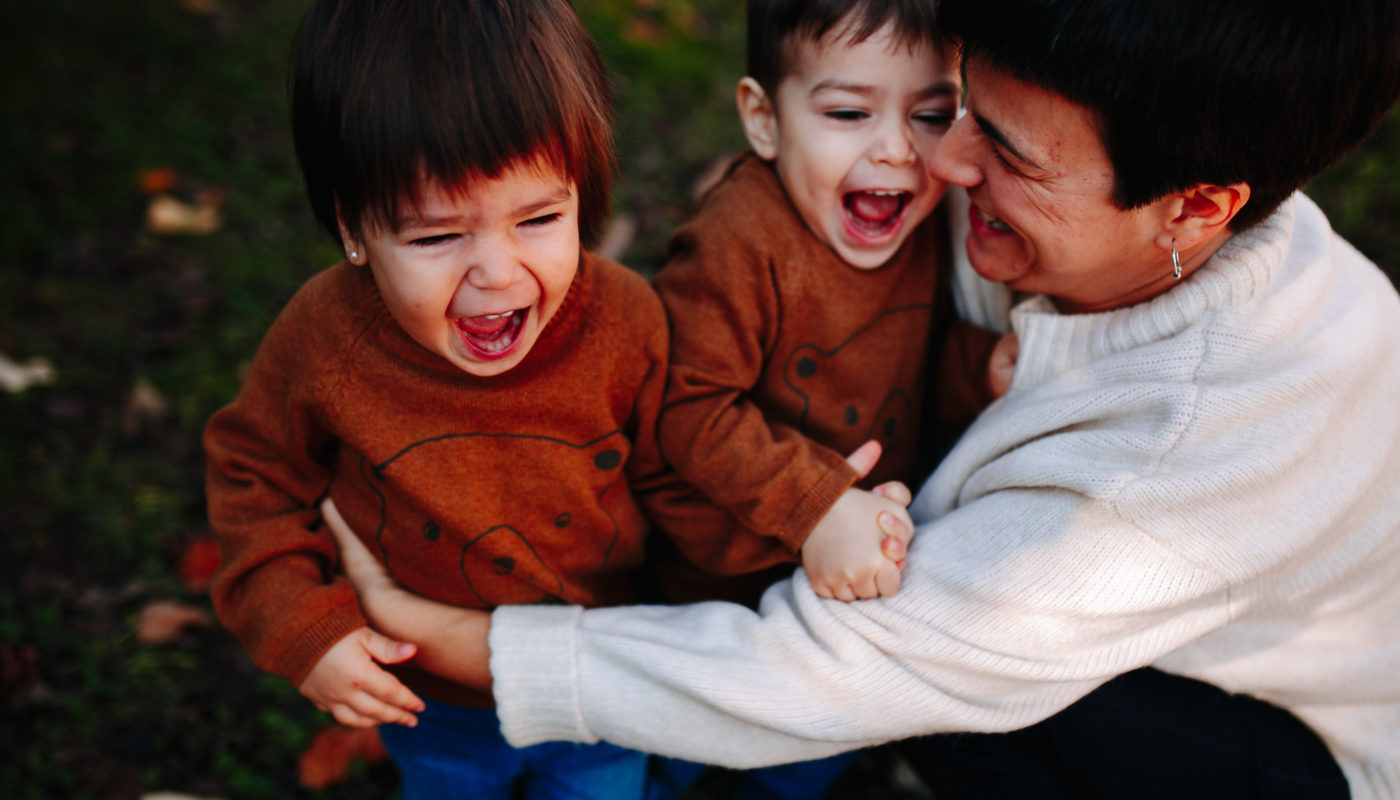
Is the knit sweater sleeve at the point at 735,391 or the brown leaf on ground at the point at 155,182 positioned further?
the brown leaf on ground at the point at 155,182

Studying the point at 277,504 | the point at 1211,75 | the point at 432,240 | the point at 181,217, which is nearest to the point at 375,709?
the point at 277,504

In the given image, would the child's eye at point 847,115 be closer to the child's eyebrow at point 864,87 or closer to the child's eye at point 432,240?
the child's eyebrow at point 864,87

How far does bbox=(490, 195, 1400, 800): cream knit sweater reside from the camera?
149 centimetres

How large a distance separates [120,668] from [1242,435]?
100 inches

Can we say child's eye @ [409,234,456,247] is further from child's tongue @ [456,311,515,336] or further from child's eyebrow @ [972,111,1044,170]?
child's eyebrow @ [972,111,1044,170]

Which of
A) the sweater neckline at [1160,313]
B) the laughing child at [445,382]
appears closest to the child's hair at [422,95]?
the laughing child at [445,382]

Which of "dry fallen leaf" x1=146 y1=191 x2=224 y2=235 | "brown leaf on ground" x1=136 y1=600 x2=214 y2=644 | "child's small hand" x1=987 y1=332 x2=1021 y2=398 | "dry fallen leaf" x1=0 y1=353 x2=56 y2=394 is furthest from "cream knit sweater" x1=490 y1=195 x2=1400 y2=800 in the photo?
"dry fallen leaf" x1=146 y1=191 x2=224 y2=235

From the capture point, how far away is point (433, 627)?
1.76 m

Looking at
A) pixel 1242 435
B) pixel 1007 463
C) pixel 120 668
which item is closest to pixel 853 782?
pixel 1007 463

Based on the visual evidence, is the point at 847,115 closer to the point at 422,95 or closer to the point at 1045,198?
the point at 1045,198

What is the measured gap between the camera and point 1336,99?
138cm

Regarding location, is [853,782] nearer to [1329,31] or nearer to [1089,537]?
[1089,537]

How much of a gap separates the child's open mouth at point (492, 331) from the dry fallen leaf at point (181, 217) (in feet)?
8.60

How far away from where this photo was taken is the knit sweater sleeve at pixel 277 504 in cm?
162
